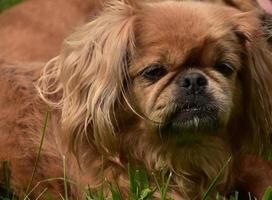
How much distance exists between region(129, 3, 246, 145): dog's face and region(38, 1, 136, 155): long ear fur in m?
0.06

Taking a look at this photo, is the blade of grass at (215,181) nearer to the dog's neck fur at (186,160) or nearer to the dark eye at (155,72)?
the dog's neck fur at (186,160)

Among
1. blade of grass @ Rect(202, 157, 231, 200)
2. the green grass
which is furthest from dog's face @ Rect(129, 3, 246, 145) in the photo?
the green grass

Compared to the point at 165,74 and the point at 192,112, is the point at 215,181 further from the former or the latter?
the point at 165,74

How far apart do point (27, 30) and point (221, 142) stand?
4.39 ft

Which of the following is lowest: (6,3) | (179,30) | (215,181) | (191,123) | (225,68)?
(6,3)

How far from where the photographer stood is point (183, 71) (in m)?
2.96

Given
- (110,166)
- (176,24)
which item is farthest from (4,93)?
(176,24)

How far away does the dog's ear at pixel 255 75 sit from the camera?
3.10 m

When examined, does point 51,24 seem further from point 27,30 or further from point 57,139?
point 57,139

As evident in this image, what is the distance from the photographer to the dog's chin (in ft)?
9.59

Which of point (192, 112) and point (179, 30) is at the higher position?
point (179, 30)

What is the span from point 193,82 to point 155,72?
0.13 meters

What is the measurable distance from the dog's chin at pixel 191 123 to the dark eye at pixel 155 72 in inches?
5.3

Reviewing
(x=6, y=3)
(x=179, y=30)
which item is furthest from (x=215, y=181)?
(x=6, y=3)
